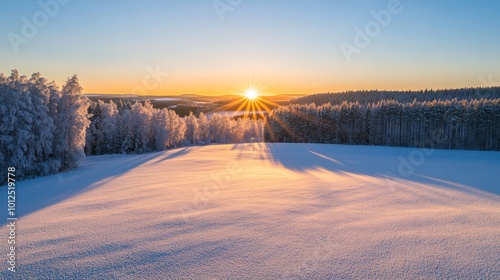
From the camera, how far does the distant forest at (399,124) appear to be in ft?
127

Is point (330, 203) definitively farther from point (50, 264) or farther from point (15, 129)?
point (15, 129)

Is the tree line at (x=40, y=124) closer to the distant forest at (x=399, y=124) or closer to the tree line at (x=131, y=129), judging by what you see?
the tree line at (x=131, y=129)

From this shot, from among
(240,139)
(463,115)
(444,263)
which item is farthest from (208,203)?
(240,139)

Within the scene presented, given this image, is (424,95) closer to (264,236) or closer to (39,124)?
(39,124)

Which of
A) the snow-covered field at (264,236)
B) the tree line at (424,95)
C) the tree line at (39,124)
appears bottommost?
the snow-covered field at (264,236)

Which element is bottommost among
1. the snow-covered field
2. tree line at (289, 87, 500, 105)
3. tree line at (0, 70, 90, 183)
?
the snow-covered field

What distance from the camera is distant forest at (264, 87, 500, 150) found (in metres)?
38.8

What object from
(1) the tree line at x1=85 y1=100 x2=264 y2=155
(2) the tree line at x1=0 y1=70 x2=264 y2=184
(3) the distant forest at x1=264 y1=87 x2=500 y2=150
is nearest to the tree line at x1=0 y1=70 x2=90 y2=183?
(2) the tree line at x1=0 y1=70 x2=264 y2=184

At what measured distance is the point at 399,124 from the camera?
45.7 metres

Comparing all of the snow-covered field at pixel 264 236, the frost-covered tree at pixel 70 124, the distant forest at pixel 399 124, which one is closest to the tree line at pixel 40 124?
the frost-covered tree at pixel 70 124

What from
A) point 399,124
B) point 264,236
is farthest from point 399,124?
point 264,236

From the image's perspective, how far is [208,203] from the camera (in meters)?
8.13

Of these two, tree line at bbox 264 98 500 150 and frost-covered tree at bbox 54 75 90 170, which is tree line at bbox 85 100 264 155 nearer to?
frost-covered tree at bbox 54 75 90 170

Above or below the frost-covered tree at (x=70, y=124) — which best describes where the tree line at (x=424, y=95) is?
above
